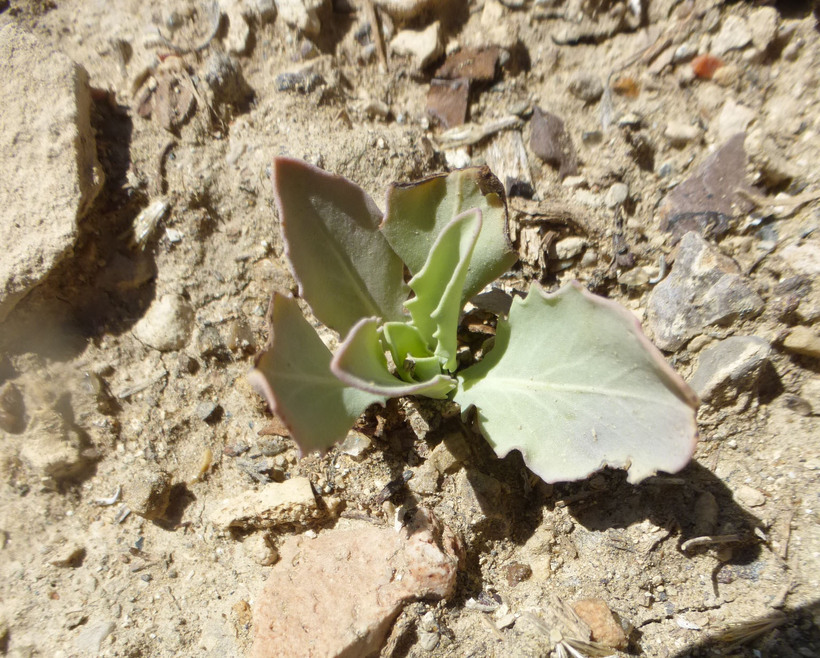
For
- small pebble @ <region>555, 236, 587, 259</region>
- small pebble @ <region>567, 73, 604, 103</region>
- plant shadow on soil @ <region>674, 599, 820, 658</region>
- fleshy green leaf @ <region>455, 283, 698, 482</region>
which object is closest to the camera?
fleshy green leaf @ <region>455, 283, 698, 482</region>

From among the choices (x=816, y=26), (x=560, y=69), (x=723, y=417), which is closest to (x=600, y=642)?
(x=723, y=417)

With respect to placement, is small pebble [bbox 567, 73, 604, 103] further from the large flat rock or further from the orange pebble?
the large flat rock

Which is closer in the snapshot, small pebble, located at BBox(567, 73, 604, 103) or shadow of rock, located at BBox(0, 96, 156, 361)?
shadow of rock, located at BBox(0, 96, 156, 361)

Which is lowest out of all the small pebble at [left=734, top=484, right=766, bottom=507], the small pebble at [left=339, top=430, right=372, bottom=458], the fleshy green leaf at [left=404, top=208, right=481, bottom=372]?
the small pebble at [left=734, top=484, right=766, bottom=507]

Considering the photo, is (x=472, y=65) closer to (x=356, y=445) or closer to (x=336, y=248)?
(x=336, y=248)

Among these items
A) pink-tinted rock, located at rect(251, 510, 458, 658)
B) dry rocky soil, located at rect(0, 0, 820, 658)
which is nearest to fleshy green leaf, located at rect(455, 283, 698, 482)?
dry rocky soil, located at rect(0, 0, 820, 658)

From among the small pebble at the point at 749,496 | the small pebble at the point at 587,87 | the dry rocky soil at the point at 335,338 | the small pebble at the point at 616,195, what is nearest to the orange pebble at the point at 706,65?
the dry rocky soil at the point at 335,338

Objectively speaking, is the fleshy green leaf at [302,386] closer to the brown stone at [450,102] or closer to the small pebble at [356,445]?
the small pebble at [356,445]
